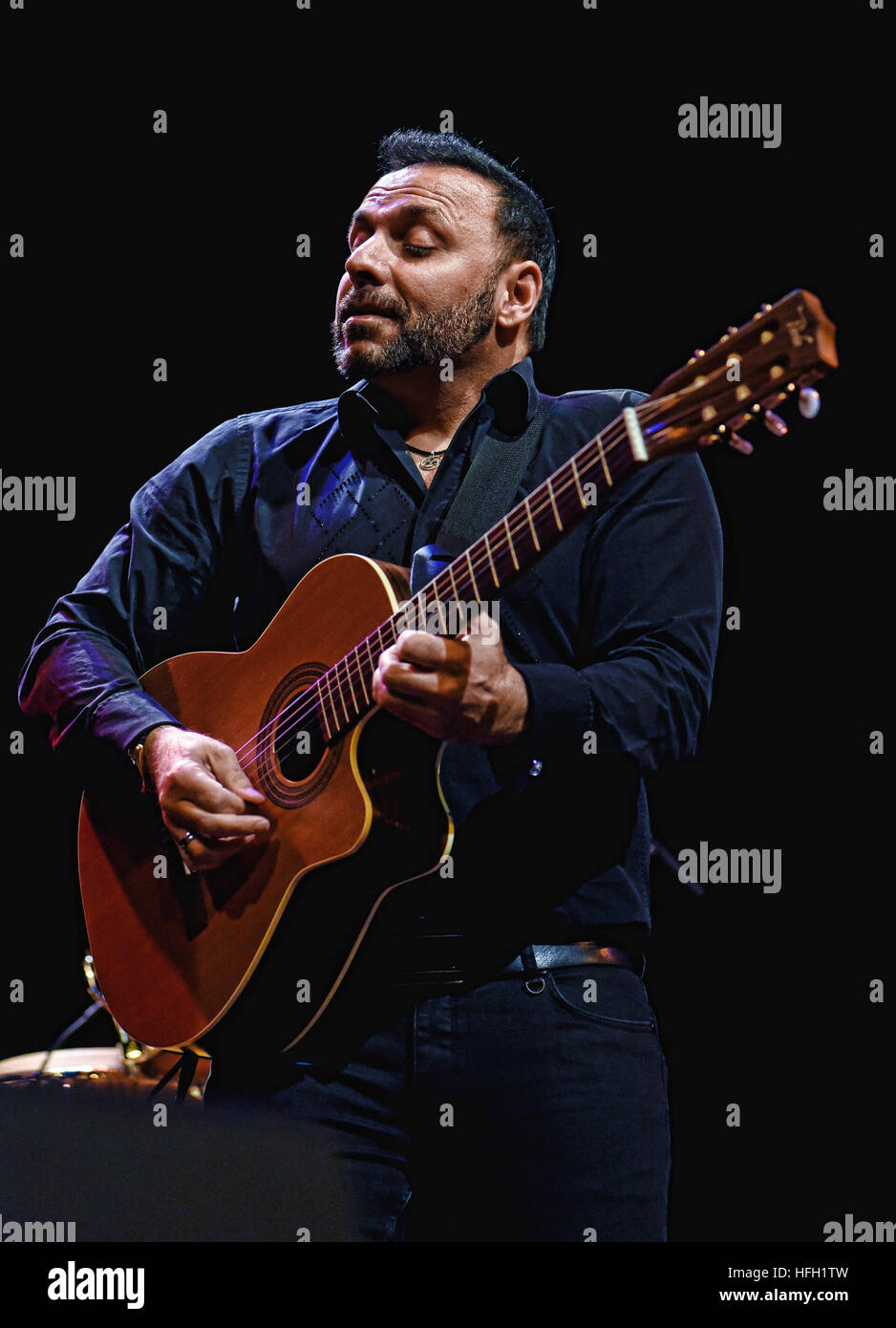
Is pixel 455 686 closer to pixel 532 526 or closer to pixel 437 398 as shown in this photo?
pixel 532 526

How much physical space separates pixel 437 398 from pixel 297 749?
861mm

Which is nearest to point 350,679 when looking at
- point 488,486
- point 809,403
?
point 488,486

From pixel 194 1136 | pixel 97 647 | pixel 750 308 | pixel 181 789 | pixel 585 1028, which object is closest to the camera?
pixel 194 1136

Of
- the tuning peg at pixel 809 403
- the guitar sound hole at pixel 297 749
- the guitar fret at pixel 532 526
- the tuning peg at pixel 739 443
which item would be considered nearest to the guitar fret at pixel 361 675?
the guitar sound hole at pixel 297 749

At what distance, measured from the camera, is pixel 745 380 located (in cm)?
180

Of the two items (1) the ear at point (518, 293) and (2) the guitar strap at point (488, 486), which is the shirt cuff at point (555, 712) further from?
(1) the ear at point (518, 293)

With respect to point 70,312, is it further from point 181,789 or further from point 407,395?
point 181,789

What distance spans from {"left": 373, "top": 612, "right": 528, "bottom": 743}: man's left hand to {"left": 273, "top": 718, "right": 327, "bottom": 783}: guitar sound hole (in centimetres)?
30

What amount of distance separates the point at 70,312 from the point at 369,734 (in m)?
2.02

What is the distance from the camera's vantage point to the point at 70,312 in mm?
3561

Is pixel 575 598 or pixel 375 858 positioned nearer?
pixel 375 858

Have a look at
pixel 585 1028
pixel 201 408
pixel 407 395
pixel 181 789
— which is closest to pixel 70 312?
pixel 201 408

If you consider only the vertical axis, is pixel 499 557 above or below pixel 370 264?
below
